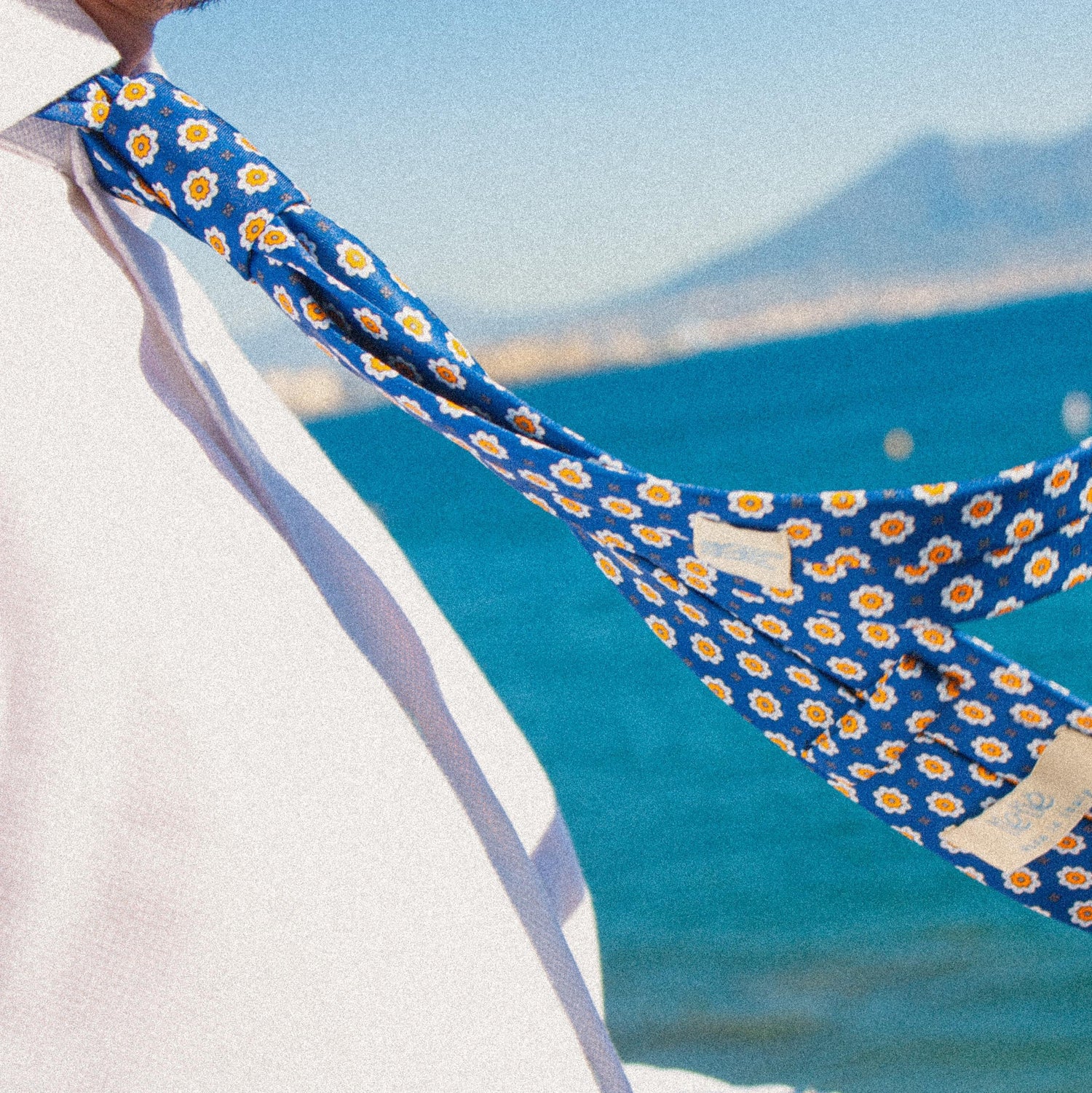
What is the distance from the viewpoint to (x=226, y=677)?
2.46 feet

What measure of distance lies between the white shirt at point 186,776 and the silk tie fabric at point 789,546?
0.08 metres

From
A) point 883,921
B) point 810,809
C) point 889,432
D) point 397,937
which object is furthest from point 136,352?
point 889,432

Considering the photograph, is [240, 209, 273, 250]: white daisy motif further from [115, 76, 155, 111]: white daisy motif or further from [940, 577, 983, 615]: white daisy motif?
[940, 577, 983, 615]: white daisy motif

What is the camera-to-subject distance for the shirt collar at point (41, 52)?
78cm

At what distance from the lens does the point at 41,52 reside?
80 cm

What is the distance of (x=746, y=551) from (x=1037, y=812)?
0.96 ft

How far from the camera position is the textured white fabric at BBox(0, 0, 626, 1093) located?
2.34 ft

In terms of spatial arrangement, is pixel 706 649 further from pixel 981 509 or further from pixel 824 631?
pixel 981 509

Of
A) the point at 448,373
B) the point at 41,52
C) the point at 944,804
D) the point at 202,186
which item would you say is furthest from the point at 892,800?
the point at 41,52

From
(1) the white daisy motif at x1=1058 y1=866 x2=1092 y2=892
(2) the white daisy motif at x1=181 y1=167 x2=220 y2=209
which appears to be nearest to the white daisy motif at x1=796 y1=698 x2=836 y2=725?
(1) the white daisy motif at x1=1058 y1=866 x2=1092 y2=892

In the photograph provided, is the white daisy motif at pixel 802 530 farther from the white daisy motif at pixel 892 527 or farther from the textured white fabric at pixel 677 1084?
the textured white fabric at pixel 677 1084

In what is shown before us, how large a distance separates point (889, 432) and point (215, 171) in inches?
1010

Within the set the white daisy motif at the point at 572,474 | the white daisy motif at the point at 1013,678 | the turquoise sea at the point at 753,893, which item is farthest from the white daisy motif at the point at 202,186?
the turquoise sea at the point at 753,893

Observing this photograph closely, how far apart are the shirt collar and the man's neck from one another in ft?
0.09
